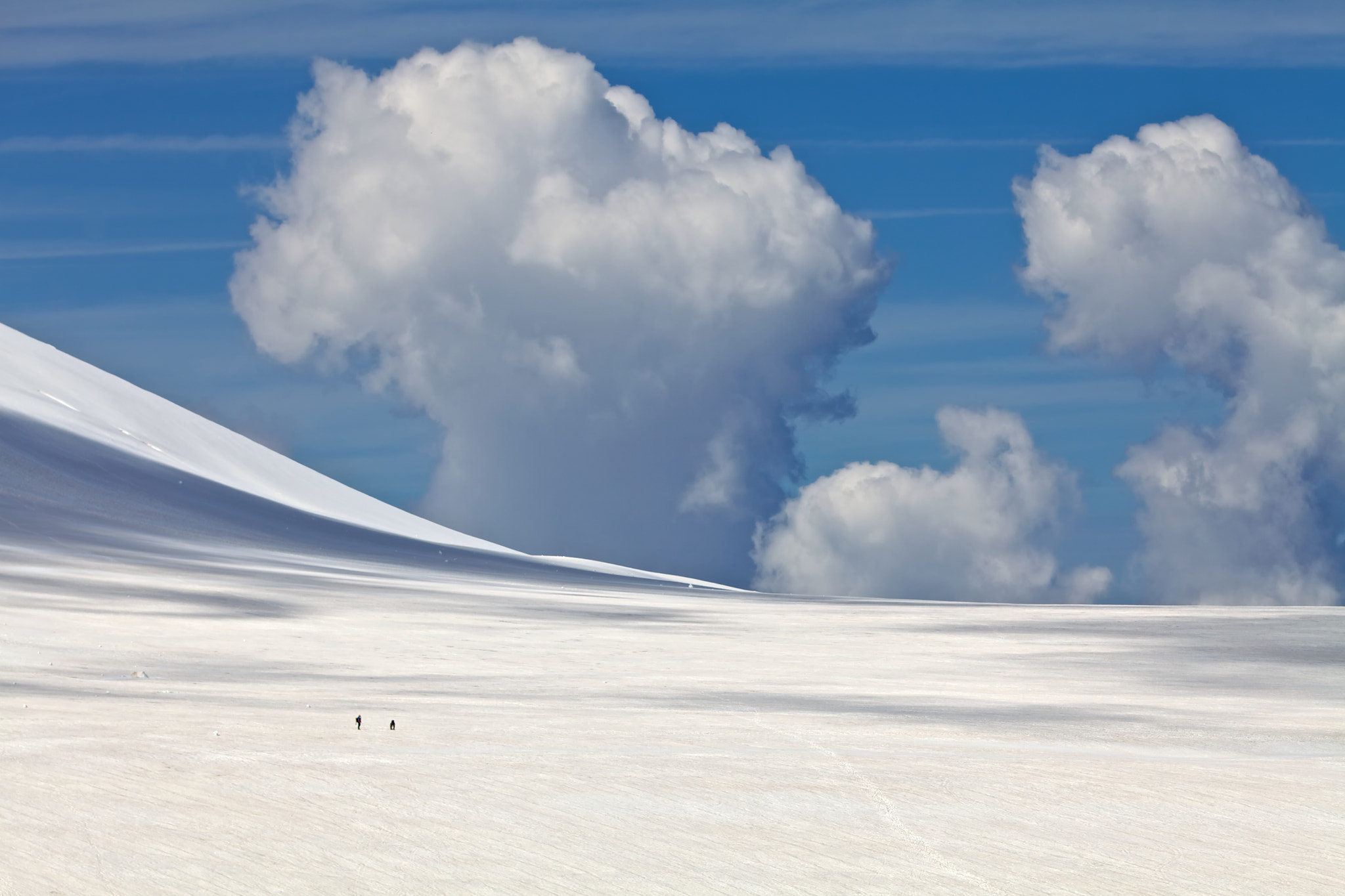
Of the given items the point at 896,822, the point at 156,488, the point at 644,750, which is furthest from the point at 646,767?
the point at 156,488

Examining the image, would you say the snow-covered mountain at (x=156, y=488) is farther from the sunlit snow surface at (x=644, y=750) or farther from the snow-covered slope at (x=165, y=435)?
the sunlit snow surface at (x=644, y=750)

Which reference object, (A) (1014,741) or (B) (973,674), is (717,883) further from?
(B) (973,674)

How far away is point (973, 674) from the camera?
28.6 metres

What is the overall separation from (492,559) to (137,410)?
28.0m

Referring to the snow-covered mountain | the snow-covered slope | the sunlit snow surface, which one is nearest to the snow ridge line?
the sunlit snow surface

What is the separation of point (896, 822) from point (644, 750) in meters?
3.84

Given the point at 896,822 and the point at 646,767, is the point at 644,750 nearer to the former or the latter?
the point at 646,767

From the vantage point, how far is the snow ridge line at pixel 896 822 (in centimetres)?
1183

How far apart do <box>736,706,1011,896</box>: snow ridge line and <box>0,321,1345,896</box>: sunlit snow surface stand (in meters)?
0.04

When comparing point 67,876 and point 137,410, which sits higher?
point 137,410

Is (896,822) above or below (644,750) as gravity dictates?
below

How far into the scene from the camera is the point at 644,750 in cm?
1686

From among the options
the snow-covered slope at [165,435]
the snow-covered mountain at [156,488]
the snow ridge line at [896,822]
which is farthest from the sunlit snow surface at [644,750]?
the snow-covered slope at [165,435]

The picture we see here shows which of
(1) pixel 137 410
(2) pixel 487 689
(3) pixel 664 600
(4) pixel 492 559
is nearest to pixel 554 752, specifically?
(2) pixel 487 689
